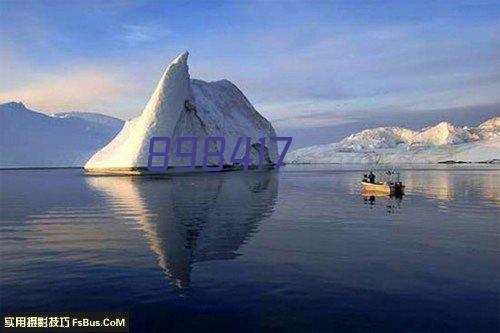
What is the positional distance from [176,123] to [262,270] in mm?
70308

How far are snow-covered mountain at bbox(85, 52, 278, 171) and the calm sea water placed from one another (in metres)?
51.9

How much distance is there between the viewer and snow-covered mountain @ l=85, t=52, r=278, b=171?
77.2 m

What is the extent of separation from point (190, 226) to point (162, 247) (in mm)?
5184

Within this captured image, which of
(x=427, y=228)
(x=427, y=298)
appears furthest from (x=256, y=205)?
(x=427, y=298)

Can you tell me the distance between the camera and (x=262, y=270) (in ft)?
43.0

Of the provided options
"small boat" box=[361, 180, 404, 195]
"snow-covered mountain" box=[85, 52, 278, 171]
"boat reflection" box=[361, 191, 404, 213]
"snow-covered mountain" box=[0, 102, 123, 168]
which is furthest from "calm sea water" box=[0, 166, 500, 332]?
"snow-covered mountain" box=[0, 102, 123, 168]

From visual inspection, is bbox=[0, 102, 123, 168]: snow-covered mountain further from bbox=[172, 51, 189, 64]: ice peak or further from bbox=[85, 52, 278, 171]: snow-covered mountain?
bbox=[172, 51, 189, 64]: ice peak

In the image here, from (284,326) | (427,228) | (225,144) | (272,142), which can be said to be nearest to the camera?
(284,326)

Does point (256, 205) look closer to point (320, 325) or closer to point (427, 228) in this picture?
point (427, 228)

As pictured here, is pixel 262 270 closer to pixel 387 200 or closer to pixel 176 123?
pixel 387 200

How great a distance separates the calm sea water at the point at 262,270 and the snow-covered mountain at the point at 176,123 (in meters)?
51.9

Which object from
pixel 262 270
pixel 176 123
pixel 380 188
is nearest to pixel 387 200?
pixel 380 188

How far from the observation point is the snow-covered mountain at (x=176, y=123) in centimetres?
7719

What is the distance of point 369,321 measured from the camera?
9.04 m
